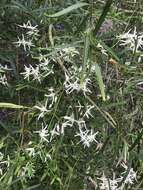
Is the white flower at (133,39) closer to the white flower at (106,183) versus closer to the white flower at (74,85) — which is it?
the white flower at (74,85)

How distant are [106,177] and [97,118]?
0.12m

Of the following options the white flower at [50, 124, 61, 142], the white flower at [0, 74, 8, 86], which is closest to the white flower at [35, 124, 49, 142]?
the white flower at [50, 124, 61, 142]

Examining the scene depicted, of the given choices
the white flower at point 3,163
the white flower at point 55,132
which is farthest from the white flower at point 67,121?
the white flower at point 3,163

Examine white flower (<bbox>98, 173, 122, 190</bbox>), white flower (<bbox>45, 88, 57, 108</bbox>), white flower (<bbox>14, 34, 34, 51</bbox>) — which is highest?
white flower (<bbox>14, 34, 34, 51</bbox>)

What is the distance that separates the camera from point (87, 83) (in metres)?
1.12

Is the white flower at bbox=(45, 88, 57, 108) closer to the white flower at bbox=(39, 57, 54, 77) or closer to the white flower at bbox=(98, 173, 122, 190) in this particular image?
the white flower at bbox=(39, 57, 54, 77)

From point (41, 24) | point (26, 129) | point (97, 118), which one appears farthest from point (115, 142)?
point (41, 24)

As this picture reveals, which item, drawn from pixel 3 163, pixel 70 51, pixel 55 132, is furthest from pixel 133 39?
pixel 3 163

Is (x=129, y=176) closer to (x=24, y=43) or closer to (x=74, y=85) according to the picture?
(x=74, y=85)

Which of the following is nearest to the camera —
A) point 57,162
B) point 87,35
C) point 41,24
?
point 87,35

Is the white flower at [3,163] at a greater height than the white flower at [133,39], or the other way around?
the white flower at [133,39]

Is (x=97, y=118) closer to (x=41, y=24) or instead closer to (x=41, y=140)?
(x=41, y=140)

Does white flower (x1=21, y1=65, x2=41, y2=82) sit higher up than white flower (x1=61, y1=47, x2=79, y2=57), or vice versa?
white flower (x1=61, y1=47, x2=79, y2=57)

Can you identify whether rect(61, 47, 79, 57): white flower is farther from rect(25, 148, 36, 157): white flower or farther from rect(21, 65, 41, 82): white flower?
rect(25, 148, 36, 157): white flower
